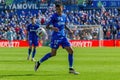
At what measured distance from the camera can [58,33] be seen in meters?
16.3

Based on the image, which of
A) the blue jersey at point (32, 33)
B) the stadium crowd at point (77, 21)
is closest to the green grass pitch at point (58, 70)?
the blue jersey at point (32, 33)

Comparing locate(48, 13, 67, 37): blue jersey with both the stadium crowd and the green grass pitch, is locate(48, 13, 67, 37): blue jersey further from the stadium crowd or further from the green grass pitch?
the stadium crowd

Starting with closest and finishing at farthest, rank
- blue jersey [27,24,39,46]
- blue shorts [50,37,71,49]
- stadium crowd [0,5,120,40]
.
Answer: blue shorts [50,37,71,49]
blue jersey [27,24,39,46]
stadium crowd [0,5,120,40]

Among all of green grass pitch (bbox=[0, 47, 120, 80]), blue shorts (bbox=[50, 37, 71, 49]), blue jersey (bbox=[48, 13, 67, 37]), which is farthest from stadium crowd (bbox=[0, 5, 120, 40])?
blue shorts (bbox=[50, 37, 71, 49])

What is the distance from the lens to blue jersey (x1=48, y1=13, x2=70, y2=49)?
1630 centimetres

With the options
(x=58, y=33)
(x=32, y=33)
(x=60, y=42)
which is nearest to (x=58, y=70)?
(x=60, y=42)

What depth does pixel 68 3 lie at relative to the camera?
61.8 metres

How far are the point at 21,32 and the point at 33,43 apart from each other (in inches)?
1125

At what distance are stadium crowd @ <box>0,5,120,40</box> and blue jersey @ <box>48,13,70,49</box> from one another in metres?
36.2

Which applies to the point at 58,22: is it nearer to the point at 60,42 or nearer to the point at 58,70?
the point at 60,42

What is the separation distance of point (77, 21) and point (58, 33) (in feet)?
136

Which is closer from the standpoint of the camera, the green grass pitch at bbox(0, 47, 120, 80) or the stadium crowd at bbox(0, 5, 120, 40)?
the green grass pitch at bbox(0, 47, 120, 80)

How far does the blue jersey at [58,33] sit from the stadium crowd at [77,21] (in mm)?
36209

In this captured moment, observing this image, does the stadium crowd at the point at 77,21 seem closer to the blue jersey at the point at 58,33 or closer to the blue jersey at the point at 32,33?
the blue jersey at the point at 32,33
